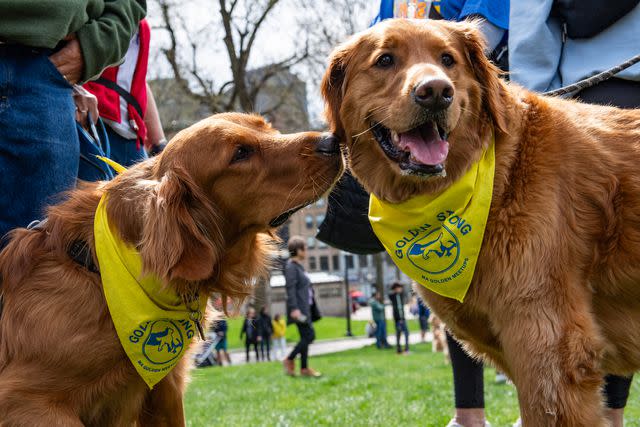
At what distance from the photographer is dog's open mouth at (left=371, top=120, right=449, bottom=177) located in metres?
2.95

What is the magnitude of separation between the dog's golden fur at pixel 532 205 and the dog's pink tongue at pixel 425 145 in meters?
0.08

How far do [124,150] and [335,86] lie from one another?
144 centimetres

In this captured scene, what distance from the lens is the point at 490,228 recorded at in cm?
303

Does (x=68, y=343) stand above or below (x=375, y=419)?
above

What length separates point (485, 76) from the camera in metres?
Result: 3.25

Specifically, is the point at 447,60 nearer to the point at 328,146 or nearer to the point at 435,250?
the point at 328,146

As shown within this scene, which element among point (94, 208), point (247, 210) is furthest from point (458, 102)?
point (94, 208)

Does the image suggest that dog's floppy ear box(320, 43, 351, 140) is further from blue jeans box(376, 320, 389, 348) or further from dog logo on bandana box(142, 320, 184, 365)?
blue jeans box(376, 320, 389, 348)

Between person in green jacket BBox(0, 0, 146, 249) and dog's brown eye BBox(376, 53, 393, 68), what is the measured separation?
1314 mm

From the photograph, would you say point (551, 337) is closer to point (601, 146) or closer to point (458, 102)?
point (601, 146)

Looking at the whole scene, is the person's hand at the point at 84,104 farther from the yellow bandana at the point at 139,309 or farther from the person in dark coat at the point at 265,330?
the person in dark coat at the point at 265,330

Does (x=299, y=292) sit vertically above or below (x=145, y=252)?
below

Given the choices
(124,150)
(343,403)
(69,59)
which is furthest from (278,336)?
(69,59)

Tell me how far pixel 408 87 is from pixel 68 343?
5.88 feet
